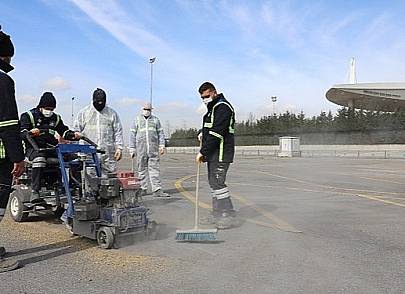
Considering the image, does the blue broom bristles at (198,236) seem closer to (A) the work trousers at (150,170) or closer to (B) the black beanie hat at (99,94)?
(B) the black beanie hat at (99,94)

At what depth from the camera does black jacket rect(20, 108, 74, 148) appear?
727 centimetres

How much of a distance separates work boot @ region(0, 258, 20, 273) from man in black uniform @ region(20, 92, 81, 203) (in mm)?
2262

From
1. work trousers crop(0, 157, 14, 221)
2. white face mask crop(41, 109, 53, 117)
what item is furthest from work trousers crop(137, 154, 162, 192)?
work trousers crop(0, 157, 14, 221)

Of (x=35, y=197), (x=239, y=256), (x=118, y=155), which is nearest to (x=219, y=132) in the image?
(x=239, y=256)

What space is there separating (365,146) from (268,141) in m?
12.0

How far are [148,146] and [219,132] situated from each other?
3.75 meters

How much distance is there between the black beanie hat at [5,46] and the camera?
16.2ft

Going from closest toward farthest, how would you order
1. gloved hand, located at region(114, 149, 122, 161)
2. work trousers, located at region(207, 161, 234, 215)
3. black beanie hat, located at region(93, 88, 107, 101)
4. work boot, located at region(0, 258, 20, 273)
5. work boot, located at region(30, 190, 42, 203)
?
work boot, located at region(0, 258, 20, 273), work trousers, located at region(207, 161, 234, 215), work boot, located at region(30, 190, 42, 203), black beanie hat, located at region(93, 88, 107, 101), gloved hand, located at region(114, 149, 122, 161)

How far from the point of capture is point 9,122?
4848 mm

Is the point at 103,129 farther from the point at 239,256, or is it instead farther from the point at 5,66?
the point at 239,256

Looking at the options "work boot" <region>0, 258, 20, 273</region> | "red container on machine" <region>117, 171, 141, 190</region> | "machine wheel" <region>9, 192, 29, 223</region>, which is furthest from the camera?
"machine wheel" <region>9, 192, 29, 223</region>

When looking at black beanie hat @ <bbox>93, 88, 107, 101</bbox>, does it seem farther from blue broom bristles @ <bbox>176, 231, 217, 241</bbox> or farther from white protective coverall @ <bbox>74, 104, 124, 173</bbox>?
blue broom bristles @ <bbox>176, 231, 217, 241</bbox>

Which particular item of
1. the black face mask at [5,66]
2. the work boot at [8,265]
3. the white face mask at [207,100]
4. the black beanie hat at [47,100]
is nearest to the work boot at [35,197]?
the black beanie hat at [47,100]

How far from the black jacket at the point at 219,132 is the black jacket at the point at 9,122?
9.22 ft
